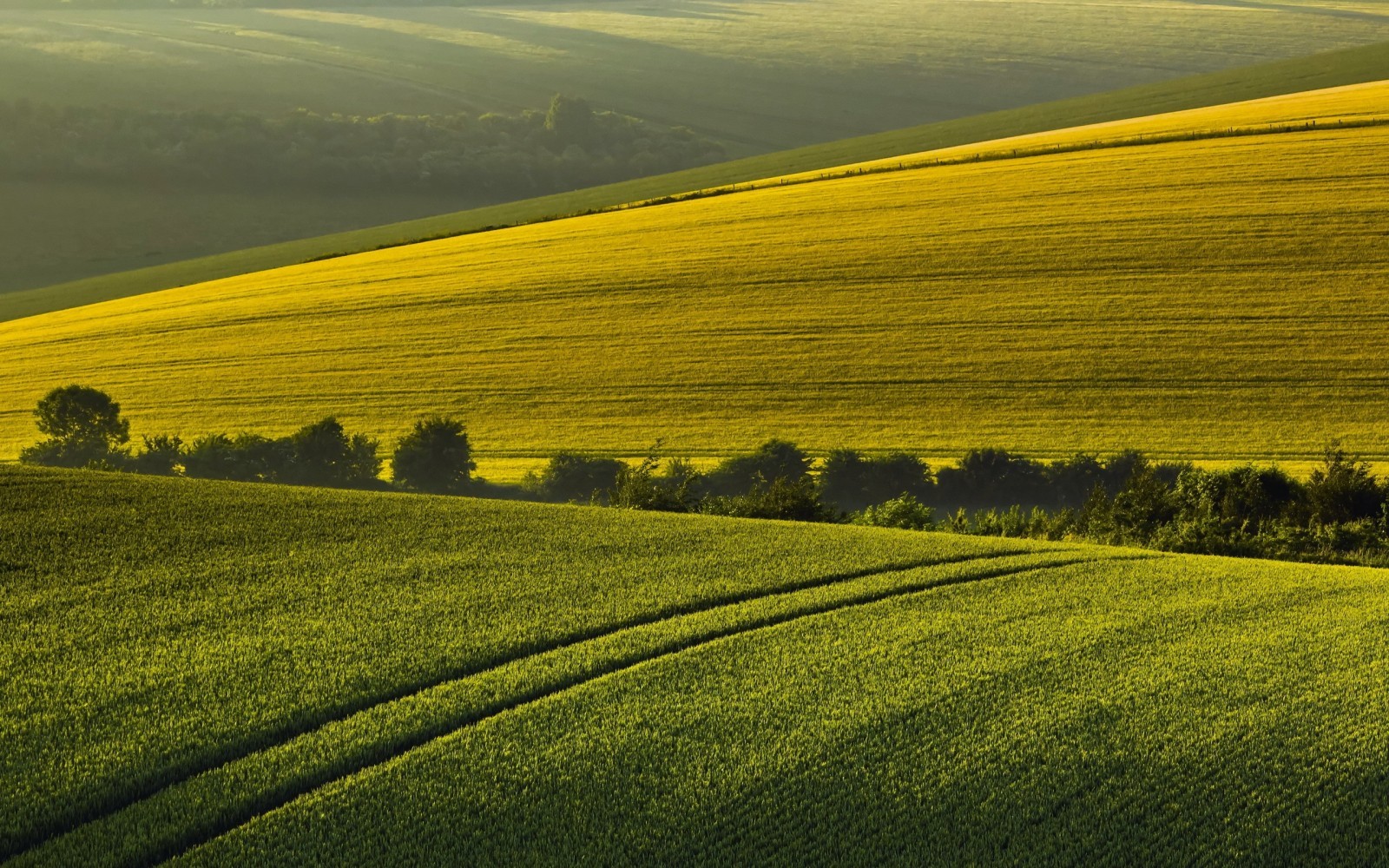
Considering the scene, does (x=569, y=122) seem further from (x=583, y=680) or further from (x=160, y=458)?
(x=583, y=680)

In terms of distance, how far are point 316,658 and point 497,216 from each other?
76.3m

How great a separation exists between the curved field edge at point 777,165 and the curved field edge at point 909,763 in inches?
2480

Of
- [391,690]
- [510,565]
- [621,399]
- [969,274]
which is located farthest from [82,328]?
[391,690]

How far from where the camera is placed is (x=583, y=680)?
11039mm

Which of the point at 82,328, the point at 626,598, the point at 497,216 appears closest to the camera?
the point at 626,598

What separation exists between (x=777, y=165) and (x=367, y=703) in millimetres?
84658

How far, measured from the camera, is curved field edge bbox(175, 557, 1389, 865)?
26.1ft

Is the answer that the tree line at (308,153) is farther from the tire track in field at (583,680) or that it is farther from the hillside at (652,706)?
the hillside at (652,706)

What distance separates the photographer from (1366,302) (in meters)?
40.6

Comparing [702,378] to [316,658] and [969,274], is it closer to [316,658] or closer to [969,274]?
[969,274]

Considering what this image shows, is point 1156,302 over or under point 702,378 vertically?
over

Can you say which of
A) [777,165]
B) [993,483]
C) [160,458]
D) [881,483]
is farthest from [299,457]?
[777,165]

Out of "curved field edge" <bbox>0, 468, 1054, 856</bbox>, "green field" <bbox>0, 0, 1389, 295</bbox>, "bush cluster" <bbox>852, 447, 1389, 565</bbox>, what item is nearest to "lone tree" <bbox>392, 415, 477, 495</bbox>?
"bush cluster" <bbox>852, 447, 1389, 565</bbox>

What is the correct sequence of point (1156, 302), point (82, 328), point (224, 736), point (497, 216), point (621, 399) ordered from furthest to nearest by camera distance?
point (497, 216) < point (82, 328) < point (1156, 302) < point (621, 399) < point (224, 736)
